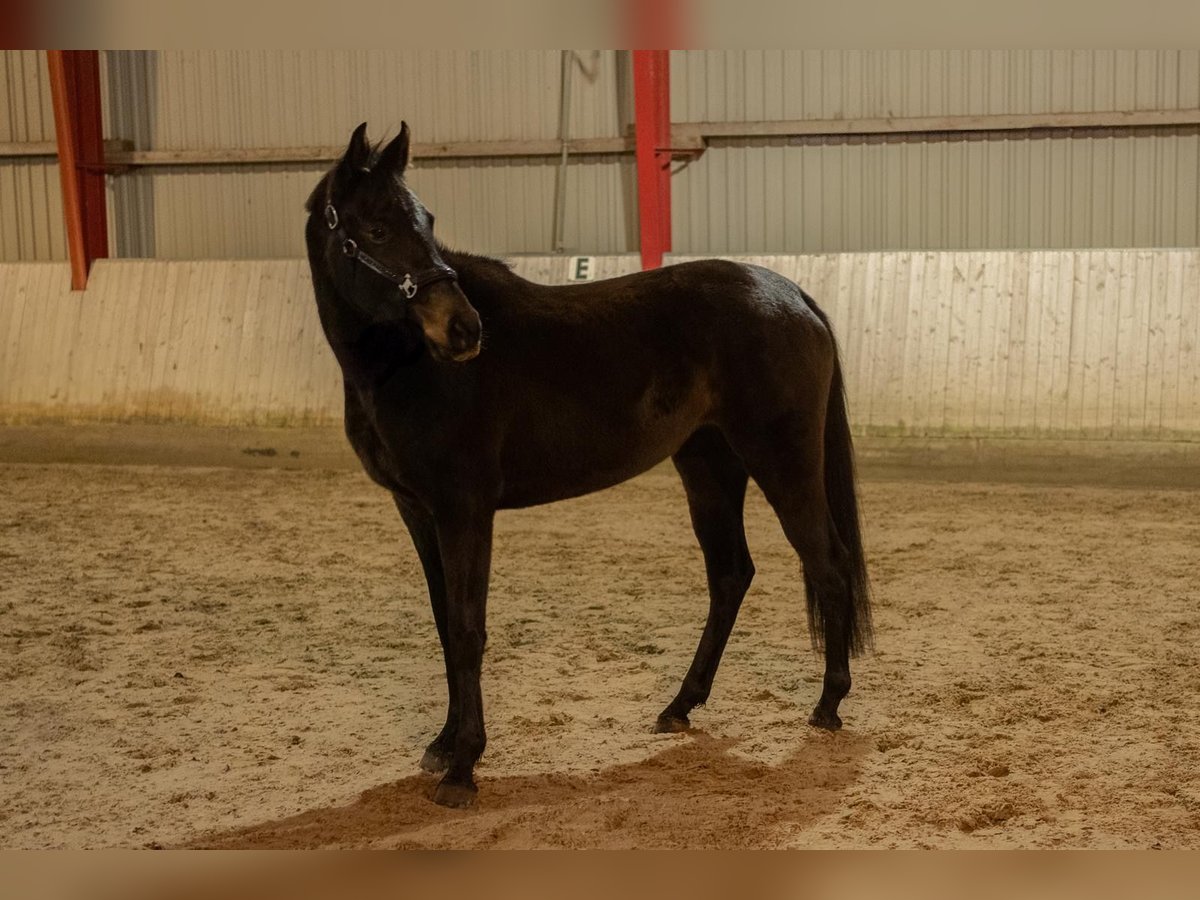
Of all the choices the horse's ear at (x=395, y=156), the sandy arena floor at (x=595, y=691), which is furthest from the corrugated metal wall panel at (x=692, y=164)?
the horse's ear at (x=395, y=156)

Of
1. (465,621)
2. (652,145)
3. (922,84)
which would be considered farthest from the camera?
(922,84)

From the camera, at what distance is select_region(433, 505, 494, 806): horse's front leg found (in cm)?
300

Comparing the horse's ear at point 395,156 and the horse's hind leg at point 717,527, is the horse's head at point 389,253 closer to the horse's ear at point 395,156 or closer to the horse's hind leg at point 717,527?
the horse's ear at point 395,156

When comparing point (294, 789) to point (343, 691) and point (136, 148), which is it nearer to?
point (343, 691)

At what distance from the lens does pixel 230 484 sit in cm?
856

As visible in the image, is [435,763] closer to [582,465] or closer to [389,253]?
[582,465]

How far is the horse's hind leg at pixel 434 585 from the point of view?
3.21m

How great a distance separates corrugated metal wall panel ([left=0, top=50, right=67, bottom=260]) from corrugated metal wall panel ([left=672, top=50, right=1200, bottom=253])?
6.43 m

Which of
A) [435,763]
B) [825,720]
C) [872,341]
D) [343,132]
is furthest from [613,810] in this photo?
[343,132]

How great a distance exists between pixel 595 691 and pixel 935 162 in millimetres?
7767

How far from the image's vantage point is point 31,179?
11.8m

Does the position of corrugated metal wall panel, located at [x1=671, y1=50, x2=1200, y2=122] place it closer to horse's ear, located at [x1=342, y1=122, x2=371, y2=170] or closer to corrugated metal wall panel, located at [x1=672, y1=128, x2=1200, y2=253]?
corrugated metal wall panel, located at [x1=672, y1=128, x2=1200, y2=253]

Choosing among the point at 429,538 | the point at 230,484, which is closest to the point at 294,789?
the point at 429,538

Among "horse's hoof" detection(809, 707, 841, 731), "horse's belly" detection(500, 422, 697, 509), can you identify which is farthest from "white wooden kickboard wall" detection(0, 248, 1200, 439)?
"horse's belly" detection(500, 422, 697, 509)
